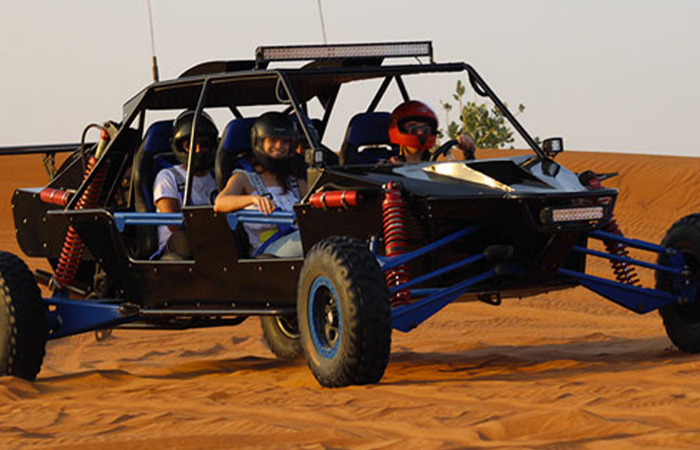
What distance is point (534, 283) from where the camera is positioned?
323 inches

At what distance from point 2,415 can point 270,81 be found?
2894 millimetres

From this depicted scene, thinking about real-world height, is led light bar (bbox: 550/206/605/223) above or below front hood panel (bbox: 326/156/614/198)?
below

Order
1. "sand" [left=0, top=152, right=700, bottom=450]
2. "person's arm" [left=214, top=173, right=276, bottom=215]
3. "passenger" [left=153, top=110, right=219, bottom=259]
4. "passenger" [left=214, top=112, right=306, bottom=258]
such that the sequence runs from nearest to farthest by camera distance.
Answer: "sand" [left=0, top=152, right=700, bottom=450] < "person's arm" [left=214, top=173, right=276, bottom=215] < "passenger" [left=214, top=112, right=306, bottom=258] < "passenger" [left=153, top=110, right=219, bottom=259]

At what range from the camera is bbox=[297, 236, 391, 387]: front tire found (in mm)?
7234

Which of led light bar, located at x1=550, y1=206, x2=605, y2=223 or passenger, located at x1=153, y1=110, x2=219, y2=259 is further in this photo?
passenger, located at x1=153, y1=110, x2=219, y2=259

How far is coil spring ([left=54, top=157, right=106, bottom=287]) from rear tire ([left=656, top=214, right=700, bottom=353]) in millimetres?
3975

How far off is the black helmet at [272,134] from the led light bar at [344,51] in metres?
0.37

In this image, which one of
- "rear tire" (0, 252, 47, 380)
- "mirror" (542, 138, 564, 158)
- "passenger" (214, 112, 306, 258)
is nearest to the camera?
"passenger" (214, 112, 306, 258)

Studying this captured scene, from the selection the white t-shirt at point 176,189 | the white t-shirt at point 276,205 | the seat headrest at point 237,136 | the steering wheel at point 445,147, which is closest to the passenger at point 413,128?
the steering wheel at point 445,147

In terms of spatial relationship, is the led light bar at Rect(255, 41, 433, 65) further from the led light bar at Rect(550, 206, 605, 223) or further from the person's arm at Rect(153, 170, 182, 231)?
the led light bar at Rect(550, 206, 605, 223)

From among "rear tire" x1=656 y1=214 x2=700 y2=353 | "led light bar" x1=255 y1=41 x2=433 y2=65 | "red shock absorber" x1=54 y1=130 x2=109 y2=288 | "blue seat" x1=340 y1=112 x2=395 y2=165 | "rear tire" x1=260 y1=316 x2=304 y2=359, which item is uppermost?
"led light bar" x1=255 y1=41 x2=433 y2=65

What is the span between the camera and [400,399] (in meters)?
6.97

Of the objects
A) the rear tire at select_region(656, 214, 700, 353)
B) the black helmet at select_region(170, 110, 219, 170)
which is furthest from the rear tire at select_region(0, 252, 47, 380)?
the rear tire at select_region(656, 214, 700, 353)

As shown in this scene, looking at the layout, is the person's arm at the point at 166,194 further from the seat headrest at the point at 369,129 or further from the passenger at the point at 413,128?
the passenger at the point at 413,128
